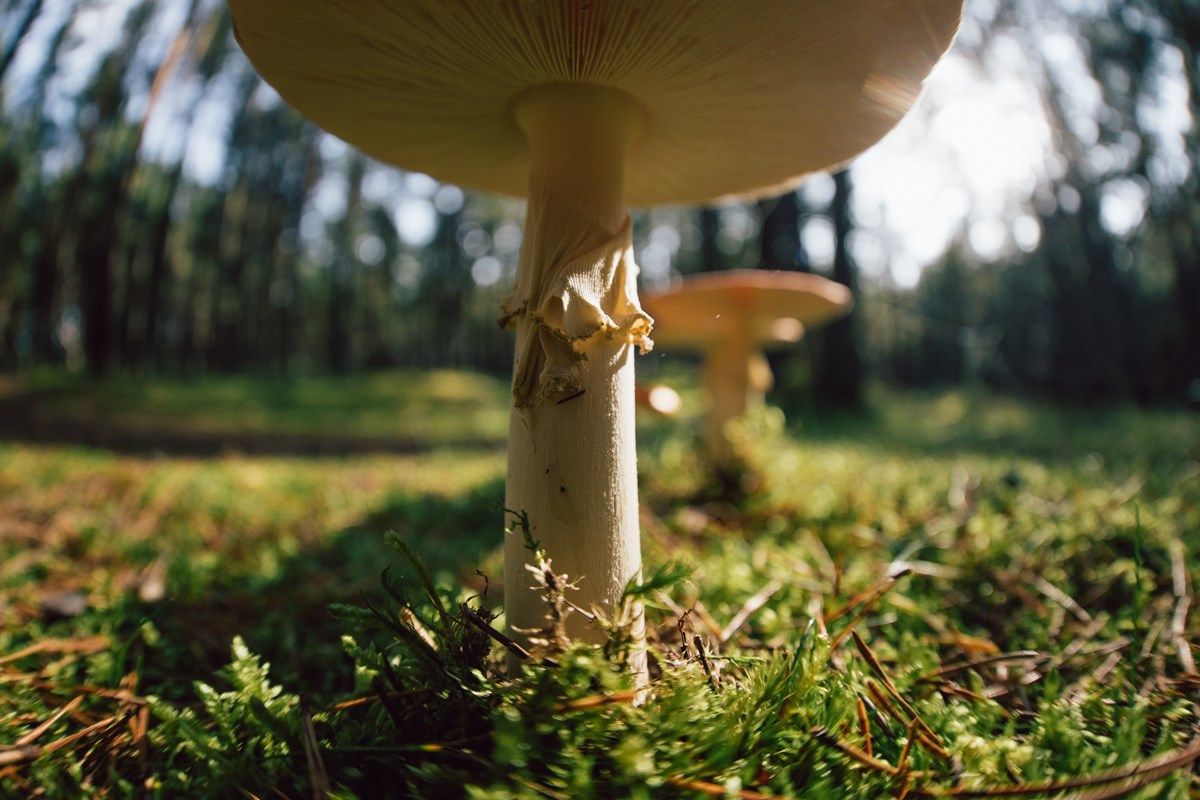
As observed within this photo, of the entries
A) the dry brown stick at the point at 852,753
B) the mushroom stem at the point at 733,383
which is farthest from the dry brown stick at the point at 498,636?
the mushroom stem at the point at 733,383

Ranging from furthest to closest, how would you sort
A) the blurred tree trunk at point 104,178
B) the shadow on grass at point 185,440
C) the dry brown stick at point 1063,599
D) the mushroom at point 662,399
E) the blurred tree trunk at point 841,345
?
the blurred tree trunk at point 104,178 → the blurred tree trunk at point 841,345 → the shadow on grass at point 185,440 → the mushroom at point 662,399 → the dry brown stick at point 1063,599

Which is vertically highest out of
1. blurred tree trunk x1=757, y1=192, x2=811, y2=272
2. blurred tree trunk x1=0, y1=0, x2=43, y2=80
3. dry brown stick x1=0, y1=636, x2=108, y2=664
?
blurred tree trunk x1=757, y1=192, x2=811, y2=272

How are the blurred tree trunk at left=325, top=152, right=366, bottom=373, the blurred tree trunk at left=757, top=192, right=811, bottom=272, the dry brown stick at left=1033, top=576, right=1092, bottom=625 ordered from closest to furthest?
1. the dry brown stick at left=1033, top=576, right=1092, bottom=625
2. the blurred tree trunk at left=757, top=192, right=811, bottom=272
3. the blurred tree trunk at left=325, top=152, right=366, bottom=373

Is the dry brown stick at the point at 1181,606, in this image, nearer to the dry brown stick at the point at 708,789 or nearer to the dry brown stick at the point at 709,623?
the dry brown stick at the point at 709,623

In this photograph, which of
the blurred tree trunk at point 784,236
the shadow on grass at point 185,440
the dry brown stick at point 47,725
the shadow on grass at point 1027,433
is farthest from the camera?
the blurred tree trunk at point 784,236

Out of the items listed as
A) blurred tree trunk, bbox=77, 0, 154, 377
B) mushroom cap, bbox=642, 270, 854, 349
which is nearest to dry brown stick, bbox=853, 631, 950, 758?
mushroom cap, bbox=642, 270, 854, 349

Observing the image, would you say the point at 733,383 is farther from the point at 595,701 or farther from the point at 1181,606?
the point at 595,701

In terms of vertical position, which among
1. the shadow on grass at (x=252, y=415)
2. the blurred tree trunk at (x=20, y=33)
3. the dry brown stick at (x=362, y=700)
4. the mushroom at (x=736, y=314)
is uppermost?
the blurred tree trunk at (x=20, y=33)

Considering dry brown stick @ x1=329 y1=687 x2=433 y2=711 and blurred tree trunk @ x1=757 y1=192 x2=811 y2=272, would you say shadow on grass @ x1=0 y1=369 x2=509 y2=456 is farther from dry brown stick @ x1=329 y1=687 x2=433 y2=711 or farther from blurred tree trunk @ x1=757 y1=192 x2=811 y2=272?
dry brown stick @ x1=329 y1=687 x2=433 y2=711
